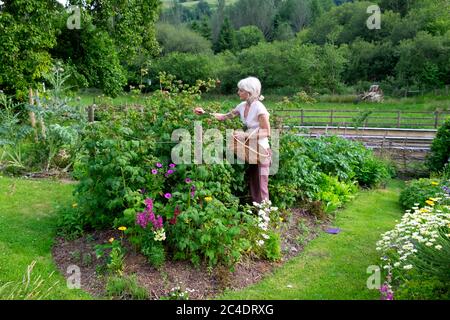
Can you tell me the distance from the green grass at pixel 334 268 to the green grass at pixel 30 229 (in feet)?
6.39

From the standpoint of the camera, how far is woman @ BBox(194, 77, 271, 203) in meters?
5.71

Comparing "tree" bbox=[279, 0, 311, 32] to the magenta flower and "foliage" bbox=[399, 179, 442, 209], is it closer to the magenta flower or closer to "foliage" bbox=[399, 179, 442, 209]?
"foliage" bbox=[399, 179, 442, 209]

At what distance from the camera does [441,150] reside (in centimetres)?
1230

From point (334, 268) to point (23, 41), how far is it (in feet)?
45.7

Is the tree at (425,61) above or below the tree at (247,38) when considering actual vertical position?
below

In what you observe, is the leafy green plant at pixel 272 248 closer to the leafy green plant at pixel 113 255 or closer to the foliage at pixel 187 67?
the leafy green plant at pixel 113 255

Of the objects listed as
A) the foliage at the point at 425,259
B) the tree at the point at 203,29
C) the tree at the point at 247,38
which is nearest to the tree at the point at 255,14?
the tree at the point at 247,38

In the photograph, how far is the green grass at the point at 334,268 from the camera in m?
4.71

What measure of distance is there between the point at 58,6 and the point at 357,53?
108 feet
